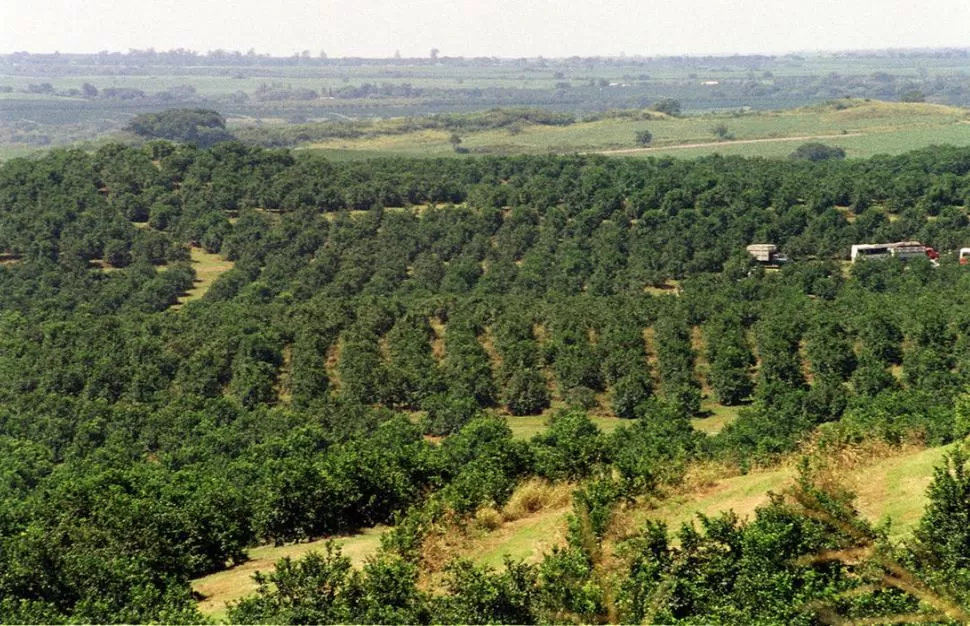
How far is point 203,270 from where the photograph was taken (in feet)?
283

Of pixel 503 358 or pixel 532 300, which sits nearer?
pixel 503 358

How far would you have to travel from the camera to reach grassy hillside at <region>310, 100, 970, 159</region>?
478 ft

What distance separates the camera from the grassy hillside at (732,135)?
478ft

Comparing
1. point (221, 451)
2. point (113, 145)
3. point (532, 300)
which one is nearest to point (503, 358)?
point (532, 300)

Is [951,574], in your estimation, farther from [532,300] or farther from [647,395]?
[532,300]

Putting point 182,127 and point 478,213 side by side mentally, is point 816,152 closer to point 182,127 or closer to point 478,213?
point 478,213

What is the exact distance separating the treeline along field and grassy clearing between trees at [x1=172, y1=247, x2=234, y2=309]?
113 cm

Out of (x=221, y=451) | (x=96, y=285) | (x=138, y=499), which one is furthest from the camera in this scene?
(x=96, y=285)

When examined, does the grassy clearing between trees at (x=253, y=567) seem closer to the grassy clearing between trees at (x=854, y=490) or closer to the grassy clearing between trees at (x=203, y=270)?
the grassy clearing between trees at (x=854, y=490)

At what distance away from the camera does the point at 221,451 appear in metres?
43.6

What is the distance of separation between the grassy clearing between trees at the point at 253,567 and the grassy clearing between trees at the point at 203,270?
181 feet

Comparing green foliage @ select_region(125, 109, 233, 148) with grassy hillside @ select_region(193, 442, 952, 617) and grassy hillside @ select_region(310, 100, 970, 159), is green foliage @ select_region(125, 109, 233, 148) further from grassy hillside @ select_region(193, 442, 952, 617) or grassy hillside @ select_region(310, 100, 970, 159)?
grassy hillside @ select_region(193, 442, 952, 617)

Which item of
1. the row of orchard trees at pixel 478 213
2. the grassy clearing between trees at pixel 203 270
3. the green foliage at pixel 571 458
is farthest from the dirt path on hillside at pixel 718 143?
the green foliage at pixel 571 458

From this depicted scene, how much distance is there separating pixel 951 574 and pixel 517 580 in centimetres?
752
